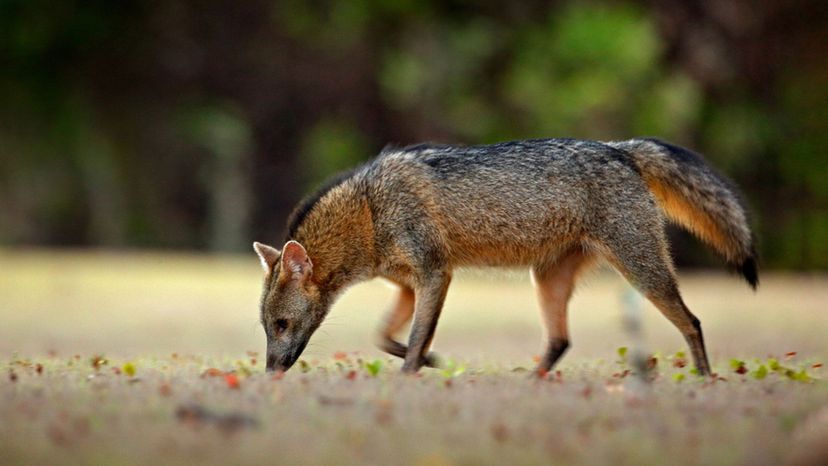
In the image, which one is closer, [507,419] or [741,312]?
[507,419]

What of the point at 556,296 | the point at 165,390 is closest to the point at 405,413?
the point at 165,390

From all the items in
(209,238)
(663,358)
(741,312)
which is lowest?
(209,238)

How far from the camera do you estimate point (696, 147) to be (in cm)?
2655

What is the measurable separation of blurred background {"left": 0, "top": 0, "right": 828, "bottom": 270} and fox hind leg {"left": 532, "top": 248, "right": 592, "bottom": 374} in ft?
53.9

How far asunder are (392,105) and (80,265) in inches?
358

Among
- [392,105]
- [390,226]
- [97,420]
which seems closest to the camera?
[97,420]

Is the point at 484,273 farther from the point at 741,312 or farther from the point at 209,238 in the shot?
the point at 209,238

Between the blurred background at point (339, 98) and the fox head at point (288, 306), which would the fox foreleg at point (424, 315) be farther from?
the blurred background at point (339, 98)

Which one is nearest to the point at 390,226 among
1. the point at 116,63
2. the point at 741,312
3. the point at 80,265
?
the point at 741,312

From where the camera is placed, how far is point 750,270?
8.63m

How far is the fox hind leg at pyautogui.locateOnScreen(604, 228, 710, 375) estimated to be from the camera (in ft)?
26.6

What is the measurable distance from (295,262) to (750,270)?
3318 mm

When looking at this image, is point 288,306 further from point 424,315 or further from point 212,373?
point 212,373

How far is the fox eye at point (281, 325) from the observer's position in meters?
8.43
